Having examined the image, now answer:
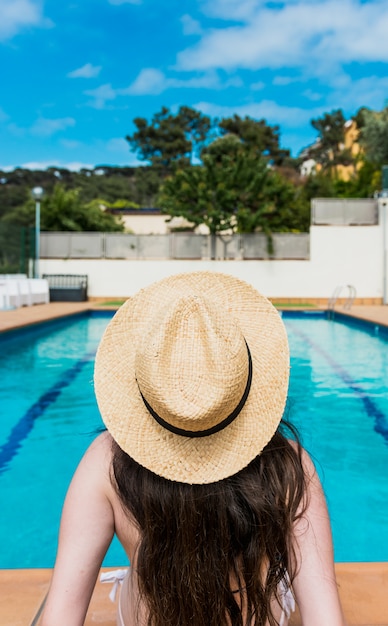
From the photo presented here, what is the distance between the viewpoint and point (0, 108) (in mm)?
54719

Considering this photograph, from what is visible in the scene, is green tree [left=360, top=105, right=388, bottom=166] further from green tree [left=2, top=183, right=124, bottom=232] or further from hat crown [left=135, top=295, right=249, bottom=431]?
hat crown [left=135, top=295, right=249, bottom=431]

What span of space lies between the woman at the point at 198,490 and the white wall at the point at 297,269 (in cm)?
1561

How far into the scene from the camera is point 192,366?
84cm

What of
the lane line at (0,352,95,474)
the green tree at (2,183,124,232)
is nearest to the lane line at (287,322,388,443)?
the lane line at (0,352,95,474)

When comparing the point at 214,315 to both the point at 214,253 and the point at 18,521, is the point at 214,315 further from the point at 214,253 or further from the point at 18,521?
the point at 214,253

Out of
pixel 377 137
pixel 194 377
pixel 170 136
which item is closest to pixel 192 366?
pixel 194 377

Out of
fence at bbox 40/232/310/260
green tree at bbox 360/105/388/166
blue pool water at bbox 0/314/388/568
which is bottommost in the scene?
blue pool water at bbox 0/314/388/568

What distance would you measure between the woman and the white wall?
614 inches

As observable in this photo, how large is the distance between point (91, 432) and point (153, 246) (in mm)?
16750

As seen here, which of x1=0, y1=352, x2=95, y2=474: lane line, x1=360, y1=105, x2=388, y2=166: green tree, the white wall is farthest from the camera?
x1=360, y1=105, x2=388, y2=166: green tree

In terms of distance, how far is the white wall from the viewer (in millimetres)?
16891

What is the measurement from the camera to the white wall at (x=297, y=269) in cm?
1689

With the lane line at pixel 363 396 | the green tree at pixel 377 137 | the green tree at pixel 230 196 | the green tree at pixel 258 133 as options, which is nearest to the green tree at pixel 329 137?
the green tree at pixel 258 133

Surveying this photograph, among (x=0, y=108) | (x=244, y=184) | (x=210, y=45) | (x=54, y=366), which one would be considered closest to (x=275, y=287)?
(x=244, y=184)
